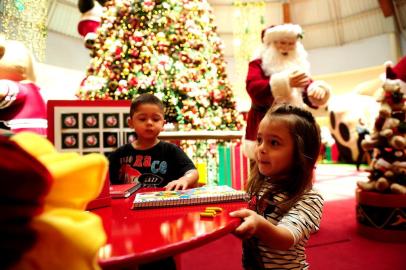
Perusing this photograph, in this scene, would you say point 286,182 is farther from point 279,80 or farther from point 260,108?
point 260,108

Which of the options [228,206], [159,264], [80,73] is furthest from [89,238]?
[80,73]

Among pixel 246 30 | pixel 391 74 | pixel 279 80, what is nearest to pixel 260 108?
pixel 279 80

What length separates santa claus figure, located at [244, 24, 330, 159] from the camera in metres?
2.28

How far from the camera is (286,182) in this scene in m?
1.04

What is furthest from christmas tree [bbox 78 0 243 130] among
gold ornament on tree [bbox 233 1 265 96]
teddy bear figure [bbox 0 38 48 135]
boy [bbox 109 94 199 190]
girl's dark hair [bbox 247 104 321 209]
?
gold ornament on tree [bbox 233 1 265 96]

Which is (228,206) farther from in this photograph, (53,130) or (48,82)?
(48,82)

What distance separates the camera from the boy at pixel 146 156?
64.2 inches

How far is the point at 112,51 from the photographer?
12.2ft

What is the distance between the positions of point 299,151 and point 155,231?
22.1 inches

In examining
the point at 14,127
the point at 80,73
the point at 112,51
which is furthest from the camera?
the point at 80,73

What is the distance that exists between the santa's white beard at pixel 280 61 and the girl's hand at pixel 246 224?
1.96 meters

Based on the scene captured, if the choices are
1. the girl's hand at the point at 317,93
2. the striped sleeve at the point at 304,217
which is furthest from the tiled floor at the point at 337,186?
the striped sleeve at the point at 304,217

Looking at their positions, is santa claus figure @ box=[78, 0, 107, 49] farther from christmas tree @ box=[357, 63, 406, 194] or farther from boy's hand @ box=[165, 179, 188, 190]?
boy's hand @ box=[165, 179, 188, 190]

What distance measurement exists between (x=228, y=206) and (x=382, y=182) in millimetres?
1865
